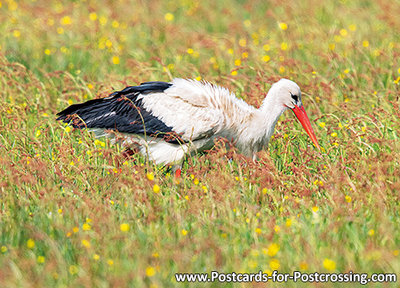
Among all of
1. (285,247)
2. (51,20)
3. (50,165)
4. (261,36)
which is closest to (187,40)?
(261,36)

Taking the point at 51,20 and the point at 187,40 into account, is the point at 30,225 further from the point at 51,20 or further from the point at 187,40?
the point at 51,20

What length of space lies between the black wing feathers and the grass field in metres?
0.22

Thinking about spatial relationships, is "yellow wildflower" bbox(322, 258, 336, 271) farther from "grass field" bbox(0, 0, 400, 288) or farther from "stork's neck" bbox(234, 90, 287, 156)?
"stork's neck" bbox(234, 90, 287, 156)

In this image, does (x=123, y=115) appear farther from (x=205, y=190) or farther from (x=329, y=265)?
(x=329, y=265)

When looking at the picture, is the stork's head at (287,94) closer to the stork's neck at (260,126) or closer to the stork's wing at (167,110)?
the stork's neck at (260,126)

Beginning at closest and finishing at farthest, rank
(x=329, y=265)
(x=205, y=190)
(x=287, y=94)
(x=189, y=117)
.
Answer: (x=329, y=265), (x=205, y=190), (x=189, y=117), (x=287, y=94)

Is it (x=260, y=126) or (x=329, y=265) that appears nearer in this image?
(x=329, y=265)

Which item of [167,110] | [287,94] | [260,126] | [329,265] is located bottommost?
[329,265]

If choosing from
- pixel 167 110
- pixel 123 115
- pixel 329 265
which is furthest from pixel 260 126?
pixel 329 265

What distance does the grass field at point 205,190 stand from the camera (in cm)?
338

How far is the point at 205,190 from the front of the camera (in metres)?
4.22

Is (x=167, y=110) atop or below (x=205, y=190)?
atop

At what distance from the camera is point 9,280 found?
315cm

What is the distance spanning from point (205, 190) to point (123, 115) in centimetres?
143
